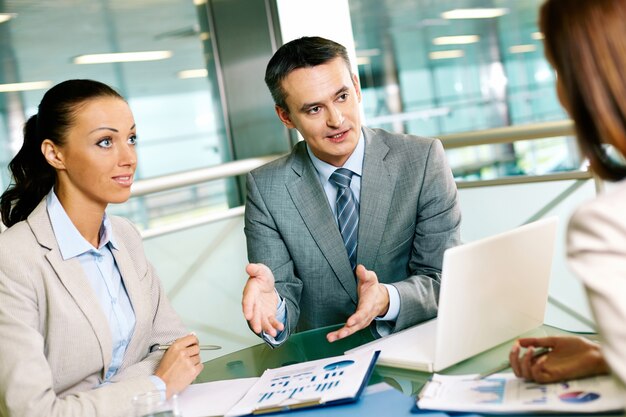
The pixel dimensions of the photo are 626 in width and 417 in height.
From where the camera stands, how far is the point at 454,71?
1420cm

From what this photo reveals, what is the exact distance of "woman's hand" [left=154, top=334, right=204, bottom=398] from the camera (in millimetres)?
1592

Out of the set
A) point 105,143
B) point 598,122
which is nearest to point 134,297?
point 105,143

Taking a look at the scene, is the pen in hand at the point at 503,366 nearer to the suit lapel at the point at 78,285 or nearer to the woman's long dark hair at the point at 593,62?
the woman's long dark hair at the point at 593,62

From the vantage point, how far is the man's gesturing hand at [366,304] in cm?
169

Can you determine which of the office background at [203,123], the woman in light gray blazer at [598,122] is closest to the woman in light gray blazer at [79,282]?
the woman in light gray blazer at [598,122]

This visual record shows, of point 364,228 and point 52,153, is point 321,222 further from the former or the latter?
point 52,153

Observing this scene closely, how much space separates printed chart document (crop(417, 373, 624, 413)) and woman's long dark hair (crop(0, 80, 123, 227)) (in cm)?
110

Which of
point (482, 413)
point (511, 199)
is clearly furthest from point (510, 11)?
point (482, 413)

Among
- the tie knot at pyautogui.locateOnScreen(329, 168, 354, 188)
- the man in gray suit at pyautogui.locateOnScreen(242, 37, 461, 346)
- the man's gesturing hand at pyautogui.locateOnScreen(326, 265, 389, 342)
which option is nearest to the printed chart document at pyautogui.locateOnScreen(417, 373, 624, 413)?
the man's gesturing hand at pyautogui.locateOnScreen(326, 265, 389, 342)

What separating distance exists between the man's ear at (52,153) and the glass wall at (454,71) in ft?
29.4

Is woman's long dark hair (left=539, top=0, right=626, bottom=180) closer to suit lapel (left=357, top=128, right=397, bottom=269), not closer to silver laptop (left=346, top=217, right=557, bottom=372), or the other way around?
silver laptop (left=346, top=217, right=557, bottom=372)

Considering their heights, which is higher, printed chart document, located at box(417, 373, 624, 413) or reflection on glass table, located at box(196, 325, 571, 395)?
printed chart document, located at box(417, 373, 624, 413)

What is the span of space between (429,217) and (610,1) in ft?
3.97

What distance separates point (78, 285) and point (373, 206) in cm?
88
